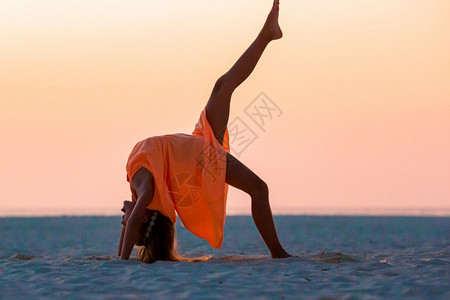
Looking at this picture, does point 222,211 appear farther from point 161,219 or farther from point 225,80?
point 225,80

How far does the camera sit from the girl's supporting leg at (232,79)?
677 centimetres

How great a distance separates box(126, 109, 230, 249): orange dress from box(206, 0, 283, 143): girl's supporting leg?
11cm

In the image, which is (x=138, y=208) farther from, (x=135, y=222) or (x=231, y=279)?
(x=231, y=279)

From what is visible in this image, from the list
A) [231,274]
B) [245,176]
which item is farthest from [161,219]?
[231,274]

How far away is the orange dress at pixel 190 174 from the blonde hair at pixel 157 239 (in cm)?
9

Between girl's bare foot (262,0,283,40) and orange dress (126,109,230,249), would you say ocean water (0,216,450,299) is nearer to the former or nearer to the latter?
orange dress (126,109,230,249)

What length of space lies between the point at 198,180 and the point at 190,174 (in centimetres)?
10

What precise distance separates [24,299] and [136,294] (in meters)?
0.76

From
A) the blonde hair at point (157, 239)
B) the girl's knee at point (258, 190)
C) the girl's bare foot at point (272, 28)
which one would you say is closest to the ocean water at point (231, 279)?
the blonde hair at point (157, 239)

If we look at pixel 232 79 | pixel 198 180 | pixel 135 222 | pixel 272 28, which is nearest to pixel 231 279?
pixel 135 222

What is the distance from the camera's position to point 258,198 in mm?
6648

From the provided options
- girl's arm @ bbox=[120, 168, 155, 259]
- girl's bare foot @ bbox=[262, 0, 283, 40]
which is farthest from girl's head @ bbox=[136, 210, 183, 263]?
girl's bare foot @ bbox=[262, 0, 283, 40]

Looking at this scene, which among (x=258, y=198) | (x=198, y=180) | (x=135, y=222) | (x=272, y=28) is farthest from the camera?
(x=272, y=28)

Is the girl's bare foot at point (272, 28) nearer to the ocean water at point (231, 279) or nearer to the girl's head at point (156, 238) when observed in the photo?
the girl's head at point (156, 238)
